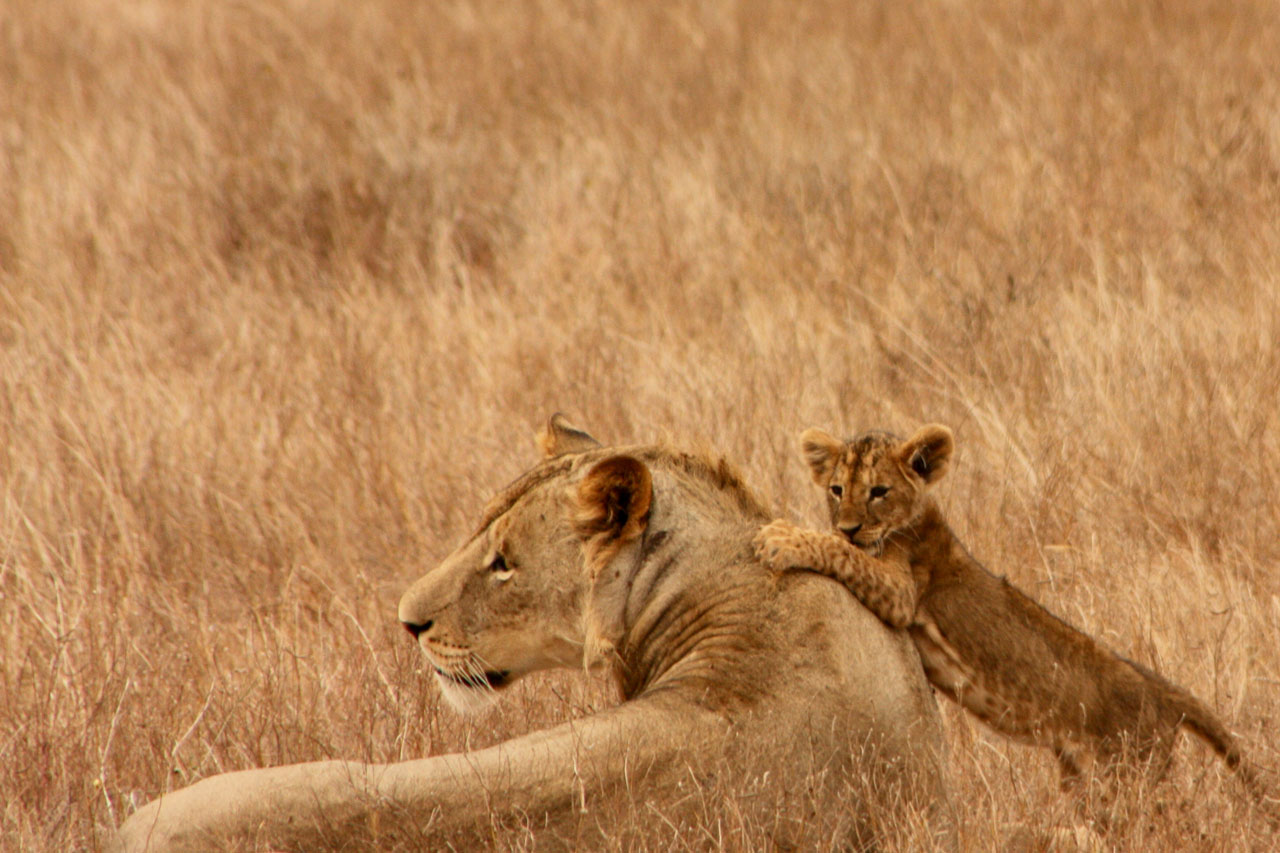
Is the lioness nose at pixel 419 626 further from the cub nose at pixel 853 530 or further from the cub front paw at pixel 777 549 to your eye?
the cub nose at pixel 853 530

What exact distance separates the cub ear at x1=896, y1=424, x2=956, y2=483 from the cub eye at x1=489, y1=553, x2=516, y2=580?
1.39 metres

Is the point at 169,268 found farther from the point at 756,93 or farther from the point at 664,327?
the point at 756,93

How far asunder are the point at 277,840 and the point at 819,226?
6.05 metres

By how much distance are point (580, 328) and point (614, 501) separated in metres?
4.15

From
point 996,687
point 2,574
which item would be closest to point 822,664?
point 996,687

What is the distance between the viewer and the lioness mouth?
13.1 feet

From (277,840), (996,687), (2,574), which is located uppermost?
(277,840)

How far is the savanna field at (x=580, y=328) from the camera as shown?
4.95 metres

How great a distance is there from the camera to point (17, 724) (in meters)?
4.82

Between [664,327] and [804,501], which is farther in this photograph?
[664,327]

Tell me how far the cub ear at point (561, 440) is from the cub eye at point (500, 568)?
0.38m

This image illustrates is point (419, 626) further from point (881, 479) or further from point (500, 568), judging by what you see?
point (881, 479)

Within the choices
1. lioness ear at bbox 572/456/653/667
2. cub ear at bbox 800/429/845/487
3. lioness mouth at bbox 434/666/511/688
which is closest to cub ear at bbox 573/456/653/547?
lioness ear at bbox 572/456/653/667

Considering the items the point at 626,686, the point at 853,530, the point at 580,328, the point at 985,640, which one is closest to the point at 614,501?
the point at 626,686
